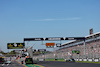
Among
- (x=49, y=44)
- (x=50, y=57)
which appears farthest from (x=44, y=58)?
(x=49, y=44)

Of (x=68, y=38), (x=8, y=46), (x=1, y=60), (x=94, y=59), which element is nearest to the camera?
(x=94, y=59)

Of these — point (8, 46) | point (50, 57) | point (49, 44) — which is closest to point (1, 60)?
point (8, 46)

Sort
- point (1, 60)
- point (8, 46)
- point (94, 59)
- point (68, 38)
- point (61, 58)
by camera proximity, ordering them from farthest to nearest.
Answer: point (61, 58)
point (8, 46)
point (1, 60)
point (68, 38)
point (94, 59)

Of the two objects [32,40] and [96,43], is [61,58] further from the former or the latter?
[32,40]

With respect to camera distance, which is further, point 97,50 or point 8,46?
point 8,46

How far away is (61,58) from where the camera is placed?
250ft

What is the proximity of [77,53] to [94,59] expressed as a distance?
682 inches

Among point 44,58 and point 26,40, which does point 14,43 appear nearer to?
point 26,40

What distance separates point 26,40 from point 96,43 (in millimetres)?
19165

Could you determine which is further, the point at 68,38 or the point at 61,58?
the point at 61,58

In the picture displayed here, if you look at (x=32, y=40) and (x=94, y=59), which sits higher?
(x=32, y=40)

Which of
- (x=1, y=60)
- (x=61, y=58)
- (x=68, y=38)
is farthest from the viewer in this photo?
(x=61, y=58)

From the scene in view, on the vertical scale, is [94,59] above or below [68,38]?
below

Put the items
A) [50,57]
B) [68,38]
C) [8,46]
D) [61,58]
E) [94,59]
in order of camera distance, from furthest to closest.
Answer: [50,57]
[61,58]
[8,46]
[68,38]
[94,59]
